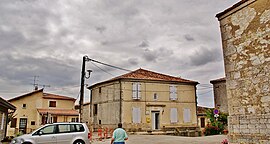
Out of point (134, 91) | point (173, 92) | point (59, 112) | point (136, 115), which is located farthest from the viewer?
point (59, 112)

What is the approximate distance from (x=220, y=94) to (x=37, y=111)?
23061 millimetres

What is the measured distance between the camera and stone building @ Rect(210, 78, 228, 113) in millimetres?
28119

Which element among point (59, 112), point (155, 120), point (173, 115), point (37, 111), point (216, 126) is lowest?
point (216, 126)

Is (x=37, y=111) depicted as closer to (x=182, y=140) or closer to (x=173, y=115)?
(x=173, y=115)

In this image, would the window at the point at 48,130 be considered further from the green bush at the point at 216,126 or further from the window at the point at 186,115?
the window at the point at 186,115

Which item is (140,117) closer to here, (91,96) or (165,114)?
(165,114)

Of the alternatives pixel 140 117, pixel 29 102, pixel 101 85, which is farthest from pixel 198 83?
pixel 29 102

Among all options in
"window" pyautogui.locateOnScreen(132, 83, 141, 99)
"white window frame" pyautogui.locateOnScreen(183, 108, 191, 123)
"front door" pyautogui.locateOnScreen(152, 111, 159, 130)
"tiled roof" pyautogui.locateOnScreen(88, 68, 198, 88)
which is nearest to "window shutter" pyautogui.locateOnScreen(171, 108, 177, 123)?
"white window frame" pyautogui.locateOnScreen(183, 108, 191, 123)

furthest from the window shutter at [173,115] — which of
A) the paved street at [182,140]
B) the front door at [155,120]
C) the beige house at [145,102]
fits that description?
the paved street at [182,140]

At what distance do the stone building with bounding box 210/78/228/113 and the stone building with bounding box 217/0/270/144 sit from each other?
1905cm

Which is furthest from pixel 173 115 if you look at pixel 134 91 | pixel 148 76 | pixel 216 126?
pixel 216 126

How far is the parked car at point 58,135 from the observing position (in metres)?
11.6

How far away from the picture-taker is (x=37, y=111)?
3375 cm

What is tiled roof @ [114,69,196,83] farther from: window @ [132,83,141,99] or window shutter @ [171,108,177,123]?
window shutter @ [171,108,177,123]
